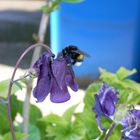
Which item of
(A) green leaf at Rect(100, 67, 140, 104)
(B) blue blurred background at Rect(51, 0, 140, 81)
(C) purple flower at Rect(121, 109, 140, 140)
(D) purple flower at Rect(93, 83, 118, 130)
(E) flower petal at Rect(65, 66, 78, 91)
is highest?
(E) flower petal at Rect(65, 66, 78, 91)

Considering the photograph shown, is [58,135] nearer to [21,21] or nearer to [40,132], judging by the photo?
[40,132]

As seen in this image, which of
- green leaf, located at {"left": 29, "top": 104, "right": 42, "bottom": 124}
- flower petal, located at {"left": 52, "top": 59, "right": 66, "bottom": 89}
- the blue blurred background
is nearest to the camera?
flower petal, located at {"left": 52, "top": 59, "right": 66, "bottom": 89}

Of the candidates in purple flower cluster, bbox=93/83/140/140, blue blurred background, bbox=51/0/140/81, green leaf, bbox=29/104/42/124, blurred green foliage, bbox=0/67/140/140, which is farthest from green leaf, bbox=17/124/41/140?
blue blurred background, bbox=51/0/140/81

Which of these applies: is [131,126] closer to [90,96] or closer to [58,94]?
[58,94]

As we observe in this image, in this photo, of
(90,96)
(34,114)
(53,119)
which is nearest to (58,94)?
(90,96)

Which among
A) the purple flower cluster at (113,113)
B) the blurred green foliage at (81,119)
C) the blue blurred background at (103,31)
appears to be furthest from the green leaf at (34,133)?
the blue blurred background at (103,31)

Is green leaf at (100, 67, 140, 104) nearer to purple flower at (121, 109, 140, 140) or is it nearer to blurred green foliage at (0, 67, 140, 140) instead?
blurred green foliage at (0, 67, 140, 140)

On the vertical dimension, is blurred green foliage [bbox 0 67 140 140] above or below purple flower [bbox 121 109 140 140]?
below
